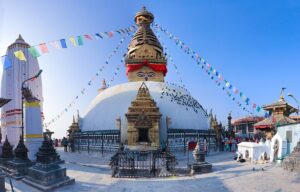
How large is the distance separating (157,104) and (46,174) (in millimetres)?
15766

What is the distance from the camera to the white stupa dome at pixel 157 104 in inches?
930

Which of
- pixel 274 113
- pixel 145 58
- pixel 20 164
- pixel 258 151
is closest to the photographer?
pixel 20 164

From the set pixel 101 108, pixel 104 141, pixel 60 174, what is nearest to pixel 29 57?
pixel 101 108

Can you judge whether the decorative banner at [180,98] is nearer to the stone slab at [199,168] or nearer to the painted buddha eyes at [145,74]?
the painted buddha eyes at [145,74]

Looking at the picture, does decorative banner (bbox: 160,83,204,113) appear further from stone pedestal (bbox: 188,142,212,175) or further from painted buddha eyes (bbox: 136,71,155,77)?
stone pedestal (bbox: 188,142,212,175)

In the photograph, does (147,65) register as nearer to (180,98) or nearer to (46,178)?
(180,98)

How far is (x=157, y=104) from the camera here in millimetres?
24375

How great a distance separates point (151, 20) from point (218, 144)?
1932cm

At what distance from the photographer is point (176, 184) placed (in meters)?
9.88

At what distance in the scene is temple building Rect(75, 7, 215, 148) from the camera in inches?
852

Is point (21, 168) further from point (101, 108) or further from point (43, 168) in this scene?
point (101, 108)

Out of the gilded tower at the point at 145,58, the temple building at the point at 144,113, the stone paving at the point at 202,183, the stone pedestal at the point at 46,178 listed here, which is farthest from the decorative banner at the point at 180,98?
the stone pedestal at the point at 46,178

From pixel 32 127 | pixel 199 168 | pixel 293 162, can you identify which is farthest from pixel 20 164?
pixel 293 162

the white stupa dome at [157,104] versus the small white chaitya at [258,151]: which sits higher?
the white stupa dome at [157,104]
